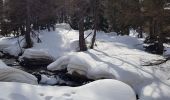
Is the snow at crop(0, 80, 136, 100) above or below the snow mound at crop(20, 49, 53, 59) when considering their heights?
above

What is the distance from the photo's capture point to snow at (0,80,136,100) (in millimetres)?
8547

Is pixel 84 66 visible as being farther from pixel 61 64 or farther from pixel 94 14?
pixel 94 14

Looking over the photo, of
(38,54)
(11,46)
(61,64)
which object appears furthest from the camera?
(11,46)

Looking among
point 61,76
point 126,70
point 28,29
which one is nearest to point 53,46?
point 28,29

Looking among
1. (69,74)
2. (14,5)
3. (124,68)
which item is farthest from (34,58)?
(124,68)

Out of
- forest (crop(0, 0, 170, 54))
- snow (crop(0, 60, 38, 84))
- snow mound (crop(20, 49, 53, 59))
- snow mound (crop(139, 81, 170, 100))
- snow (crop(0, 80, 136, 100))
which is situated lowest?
snow mound (crop(139, 81, 170, 100))

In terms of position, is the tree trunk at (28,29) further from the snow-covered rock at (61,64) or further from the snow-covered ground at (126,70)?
the snow-covered rock at (61,64)

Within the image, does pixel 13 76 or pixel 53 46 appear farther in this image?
pixel 53 46

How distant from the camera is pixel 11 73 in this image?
1262 cm

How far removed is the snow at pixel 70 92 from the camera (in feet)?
28.0

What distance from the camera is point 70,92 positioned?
9.22 meters

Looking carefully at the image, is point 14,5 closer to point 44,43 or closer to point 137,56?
point 44,43

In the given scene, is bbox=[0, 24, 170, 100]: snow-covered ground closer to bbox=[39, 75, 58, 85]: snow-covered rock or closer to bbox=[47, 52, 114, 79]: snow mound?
bbox=[47, 52, 114, 79]: snow mound

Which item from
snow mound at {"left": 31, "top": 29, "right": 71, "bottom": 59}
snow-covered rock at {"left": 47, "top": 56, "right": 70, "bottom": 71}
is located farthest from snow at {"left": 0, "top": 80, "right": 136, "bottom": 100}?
snow mound at {"left": 31, "top": 29, "right": 71, "bottom": 59}
